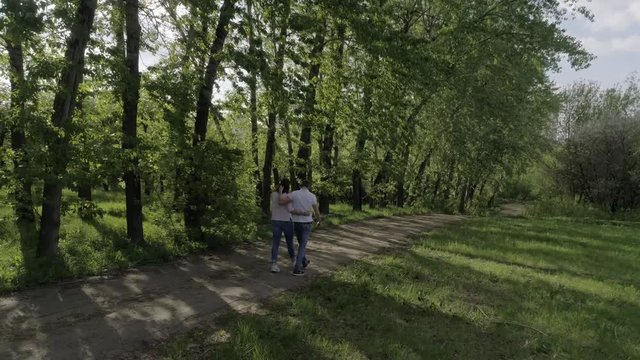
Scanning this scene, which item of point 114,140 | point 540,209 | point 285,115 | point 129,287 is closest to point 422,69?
point 285,115

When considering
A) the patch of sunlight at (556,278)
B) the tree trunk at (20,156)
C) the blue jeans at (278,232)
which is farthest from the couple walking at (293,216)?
the patch of sunlight at (556,278)

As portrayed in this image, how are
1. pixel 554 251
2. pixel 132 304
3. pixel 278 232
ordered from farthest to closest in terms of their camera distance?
pixel 554 251 → pixel 278 232 → pixel 132 304

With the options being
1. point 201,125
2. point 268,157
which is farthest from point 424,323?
point 268,157

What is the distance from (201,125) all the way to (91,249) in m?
4.18

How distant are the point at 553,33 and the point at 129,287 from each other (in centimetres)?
2100

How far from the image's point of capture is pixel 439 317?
8.12m

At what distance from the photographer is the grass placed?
29.2 ft

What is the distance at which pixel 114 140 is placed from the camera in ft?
36.2

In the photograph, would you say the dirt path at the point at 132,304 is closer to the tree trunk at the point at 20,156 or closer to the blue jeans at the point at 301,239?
the blue jeans at the point at 301,239

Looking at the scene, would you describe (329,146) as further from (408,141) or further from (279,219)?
(279,219)

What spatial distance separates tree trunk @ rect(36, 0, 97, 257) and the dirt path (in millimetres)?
1523

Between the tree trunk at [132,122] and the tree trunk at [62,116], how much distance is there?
106cm

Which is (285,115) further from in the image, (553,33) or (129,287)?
(553,33)

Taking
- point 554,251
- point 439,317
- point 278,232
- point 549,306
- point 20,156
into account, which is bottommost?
point 554,251
